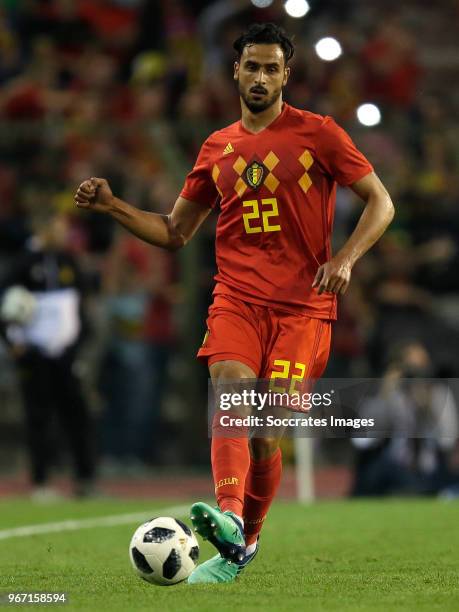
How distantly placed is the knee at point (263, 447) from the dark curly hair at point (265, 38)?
5.62 ft

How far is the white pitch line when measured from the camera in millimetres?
8922

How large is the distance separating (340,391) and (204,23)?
10545 millimetres

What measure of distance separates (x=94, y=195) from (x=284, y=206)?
2.78 feet

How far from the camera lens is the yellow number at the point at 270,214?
6.20m

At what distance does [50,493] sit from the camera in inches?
487

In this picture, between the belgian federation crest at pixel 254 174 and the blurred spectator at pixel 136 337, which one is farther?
the blurred spectator at pixel 136 337

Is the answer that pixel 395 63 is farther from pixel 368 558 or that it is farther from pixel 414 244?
pixel 368 558

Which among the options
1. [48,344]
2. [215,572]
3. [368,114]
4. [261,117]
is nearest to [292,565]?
[215,572]

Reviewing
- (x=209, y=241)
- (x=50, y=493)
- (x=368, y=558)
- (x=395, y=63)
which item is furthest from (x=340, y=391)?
(x=395, y=63)

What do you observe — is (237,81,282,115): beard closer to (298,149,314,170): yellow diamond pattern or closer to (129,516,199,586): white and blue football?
(298,149,314,170): yellow diamond pattern

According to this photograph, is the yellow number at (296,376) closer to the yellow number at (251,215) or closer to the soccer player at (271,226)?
the soccer player at (271,226)

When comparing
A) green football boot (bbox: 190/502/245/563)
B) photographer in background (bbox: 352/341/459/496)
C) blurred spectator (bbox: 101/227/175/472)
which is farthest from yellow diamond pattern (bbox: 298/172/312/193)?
blurred spectator (bbox: 101/227/175/472)

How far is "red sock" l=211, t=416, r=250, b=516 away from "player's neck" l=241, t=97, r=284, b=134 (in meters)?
1.41

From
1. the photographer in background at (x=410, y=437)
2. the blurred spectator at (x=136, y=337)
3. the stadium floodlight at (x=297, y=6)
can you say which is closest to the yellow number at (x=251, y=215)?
the stadium floodlight at (x=297, y=6)
